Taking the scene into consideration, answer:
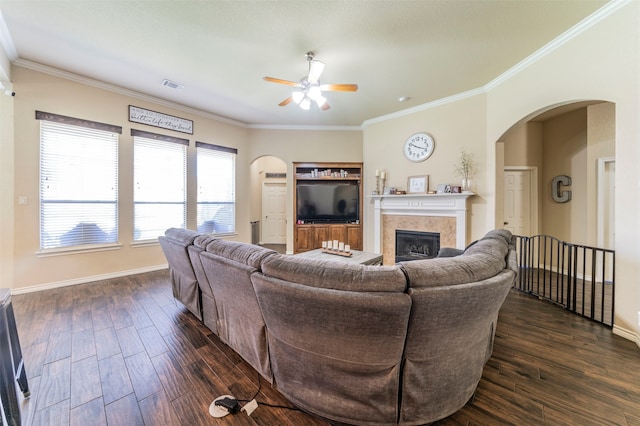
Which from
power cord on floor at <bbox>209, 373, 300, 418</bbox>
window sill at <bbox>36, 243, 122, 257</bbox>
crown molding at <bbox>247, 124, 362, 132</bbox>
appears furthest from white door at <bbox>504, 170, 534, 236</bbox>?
window sill at <bbox>36, 243, 122, 257</bbox>

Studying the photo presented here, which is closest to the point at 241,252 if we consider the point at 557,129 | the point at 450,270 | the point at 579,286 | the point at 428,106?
the point at 450,270

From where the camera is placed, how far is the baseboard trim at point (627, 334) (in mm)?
1982

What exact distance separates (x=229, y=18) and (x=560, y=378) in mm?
4025

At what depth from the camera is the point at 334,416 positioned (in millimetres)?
1242

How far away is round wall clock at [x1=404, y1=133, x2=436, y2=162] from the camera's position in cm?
427

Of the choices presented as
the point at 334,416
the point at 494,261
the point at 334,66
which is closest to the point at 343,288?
the point at 334,416

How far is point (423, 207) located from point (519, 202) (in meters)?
1.92

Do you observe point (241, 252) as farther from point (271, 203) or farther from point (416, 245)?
point (271, 203)

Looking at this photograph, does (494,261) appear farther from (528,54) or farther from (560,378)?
(528,54)

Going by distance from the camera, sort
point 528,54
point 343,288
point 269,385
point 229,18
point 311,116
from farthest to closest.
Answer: point 311,116 < point 528,54 < point 229,18 < point 269,385 < point 343,288

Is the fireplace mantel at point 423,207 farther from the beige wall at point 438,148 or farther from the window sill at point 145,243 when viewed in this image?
the window sill at point 145,243

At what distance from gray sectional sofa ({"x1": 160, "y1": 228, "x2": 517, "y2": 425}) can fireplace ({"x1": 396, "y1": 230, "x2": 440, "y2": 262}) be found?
2984 millimetres

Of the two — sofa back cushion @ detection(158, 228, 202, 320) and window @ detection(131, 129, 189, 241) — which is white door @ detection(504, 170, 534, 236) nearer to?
sofa back cushion @ detection(158, 228, 202, 320)

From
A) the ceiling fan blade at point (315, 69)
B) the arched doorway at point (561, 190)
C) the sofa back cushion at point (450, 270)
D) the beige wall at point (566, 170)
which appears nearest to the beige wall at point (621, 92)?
the arched doorway at point (561, 190)
